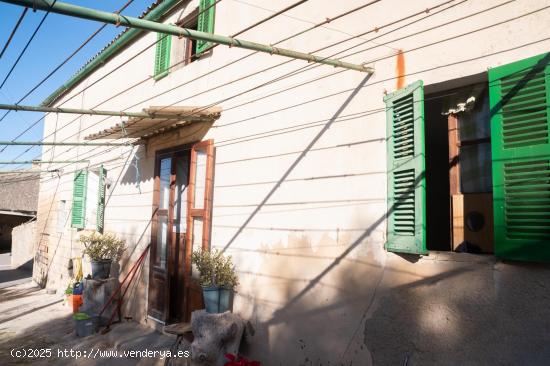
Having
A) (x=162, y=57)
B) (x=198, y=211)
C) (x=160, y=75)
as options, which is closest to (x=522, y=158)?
(x=198, y=211)

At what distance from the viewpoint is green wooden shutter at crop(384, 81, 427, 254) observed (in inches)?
118

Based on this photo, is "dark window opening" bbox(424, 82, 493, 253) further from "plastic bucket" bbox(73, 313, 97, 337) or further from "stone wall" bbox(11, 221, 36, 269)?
"stone wall" bbox(11, 221, 36, 269)

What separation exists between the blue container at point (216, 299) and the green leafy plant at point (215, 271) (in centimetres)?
7

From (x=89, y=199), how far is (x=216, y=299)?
623 centimetres

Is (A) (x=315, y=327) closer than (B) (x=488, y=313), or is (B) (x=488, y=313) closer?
(B) (x=488, y=313)

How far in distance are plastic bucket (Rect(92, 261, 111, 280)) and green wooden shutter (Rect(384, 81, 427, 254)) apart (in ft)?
19.5

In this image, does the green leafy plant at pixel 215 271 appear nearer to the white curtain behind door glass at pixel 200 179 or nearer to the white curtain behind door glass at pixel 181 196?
the white curtain behind door glass at pixel 200 179

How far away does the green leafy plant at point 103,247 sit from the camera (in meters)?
7.17

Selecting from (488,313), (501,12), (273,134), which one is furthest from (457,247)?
(273,134)

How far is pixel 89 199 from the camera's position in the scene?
30.2 feet

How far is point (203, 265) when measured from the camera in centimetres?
464

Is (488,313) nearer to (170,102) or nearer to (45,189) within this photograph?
(170,102)

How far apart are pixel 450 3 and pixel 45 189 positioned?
13517mm

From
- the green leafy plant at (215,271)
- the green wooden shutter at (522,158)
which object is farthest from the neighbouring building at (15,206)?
the green wooden shutter at (522,158)
